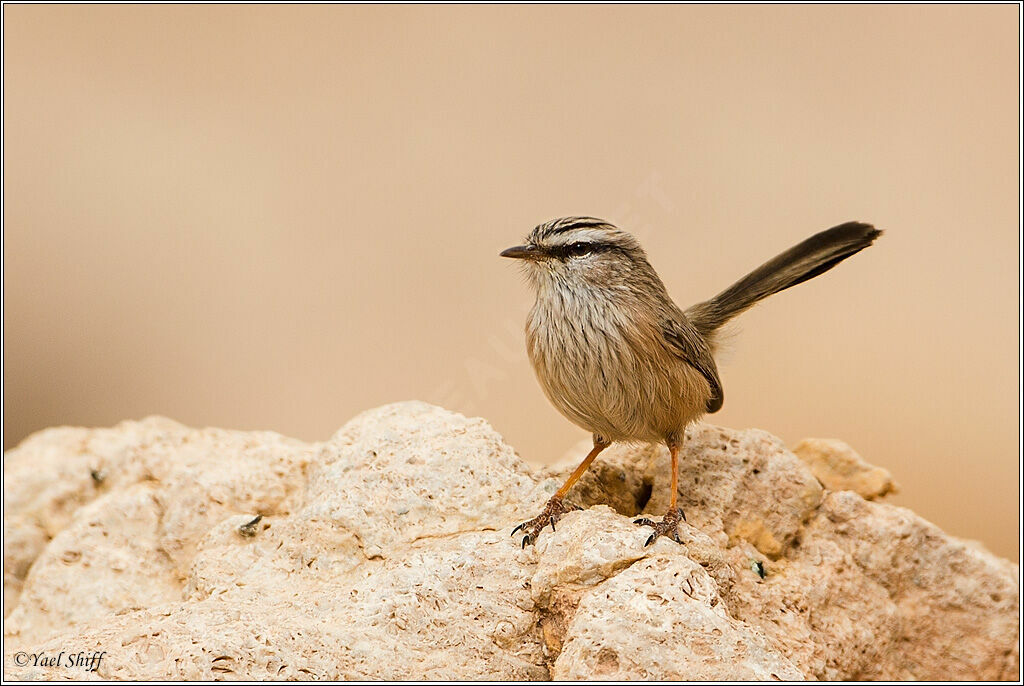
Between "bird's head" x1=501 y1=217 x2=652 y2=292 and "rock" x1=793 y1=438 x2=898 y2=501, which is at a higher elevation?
"bird's head" x1=501 y1=217 x2=652 y2=292

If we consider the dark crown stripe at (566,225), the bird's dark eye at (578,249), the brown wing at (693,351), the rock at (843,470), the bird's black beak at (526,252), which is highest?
the dark crown stripe at (566,225)

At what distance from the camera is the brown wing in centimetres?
403

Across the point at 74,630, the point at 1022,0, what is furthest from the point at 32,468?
the point at 1022,0

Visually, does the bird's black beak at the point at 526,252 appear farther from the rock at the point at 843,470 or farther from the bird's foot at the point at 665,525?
the rock at the point at 843,470

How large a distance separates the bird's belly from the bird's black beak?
0.36 metres

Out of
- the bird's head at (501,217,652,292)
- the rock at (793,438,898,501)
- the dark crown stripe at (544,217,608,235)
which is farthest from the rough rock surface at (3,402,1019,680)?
the dark crown stripe at (544,217,608,235)

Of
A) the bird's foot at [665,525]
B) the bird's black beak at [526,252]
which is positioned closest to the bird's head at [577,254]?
the bird's black beak at [526,252]

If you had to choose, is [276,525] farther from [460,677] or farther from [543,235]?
[543,235]

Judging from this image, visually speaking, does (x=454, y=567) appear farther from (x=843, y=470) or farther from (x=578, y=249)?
(x=843, y=470)

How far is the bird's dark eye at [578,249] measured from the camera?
3939 mm

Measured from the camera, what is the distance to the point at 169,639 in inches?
119

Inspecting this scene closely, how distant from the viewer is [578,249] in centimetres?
396

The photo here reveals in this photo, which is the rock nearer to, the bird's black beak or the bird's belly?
the bird's belly

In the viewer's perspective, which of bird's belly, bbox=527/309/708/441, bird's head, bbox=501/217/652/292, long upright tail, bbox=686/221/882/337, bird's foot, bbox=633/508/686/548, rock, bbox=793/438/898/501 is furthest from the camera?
rock, bbox=793/438/898/501
